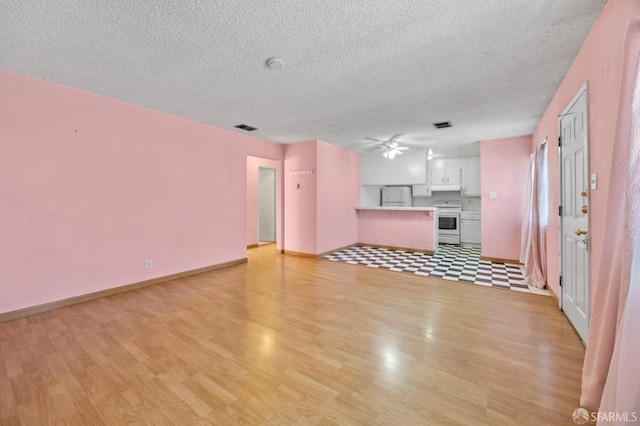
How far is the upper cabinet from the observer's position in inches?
254

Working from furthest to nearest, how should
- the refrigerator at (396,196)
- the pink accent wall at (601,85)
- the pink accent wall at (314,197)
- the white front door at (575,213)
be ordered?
the refrigerator at (396,196), the pink accent wall at (314,197), the white front door at (575,213), the pink accent wall at (601,85)

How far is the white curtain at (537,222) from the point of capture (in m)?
3.58

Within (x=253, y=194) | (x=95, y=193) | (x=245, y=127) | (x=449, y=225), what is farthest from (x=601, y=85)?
(x=253, y=194)

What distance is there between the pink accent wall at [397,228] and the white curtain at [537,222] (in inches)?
83.1

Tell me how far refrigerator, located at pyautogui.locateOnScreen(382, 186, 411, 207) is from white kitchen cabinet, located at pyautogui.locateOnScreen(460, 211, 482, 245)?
4.82 ft

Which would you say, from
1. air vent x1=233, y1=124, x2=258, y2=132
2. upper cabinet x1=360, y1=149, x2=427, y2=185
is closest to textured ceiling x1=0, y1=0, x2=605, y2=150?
air vent x1=233, y1=124, x2=258, y2=132

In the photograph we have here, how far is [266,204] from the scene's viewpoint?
7.73 m

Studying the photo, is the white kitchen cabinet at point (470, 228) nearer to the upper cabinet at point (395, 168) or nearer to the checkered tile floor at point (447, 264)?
the checkered tile floor at point (447, 264)

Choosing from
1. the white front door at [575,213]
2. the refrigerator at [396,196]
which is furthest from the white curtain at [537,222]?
the refrigerator at [396,196]

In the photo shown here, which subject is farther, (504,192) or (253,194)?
(253,194)

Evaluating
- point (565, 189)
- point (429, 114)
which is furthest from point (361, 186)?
point (565, 189)

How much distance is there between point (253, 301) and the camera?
10.2 feet

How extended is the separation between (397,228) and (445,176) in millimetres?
2363

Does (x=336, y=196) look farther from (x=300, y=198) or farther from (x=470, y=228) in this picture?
(x=470, y=228)
